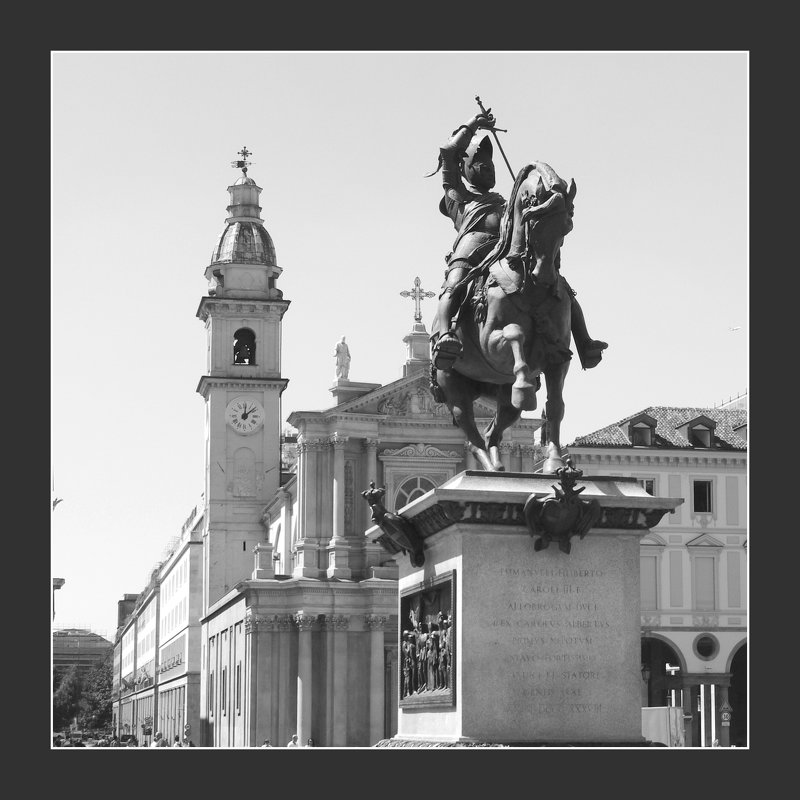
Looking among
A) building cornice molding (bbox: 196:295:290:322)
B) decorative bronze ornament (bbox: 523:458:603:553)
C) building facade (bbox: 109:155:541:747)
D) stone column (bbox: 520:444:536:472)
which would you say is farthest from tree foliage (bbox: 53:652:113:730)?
decorative bronze ornament (bbox: 523:458:603:553)

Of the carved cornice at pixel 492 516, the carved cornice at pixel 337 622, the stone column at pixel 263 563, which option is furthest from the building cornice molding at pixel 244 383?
the carved cornice at pixel 492 516

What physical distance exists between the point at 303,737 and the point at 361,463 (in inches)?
454

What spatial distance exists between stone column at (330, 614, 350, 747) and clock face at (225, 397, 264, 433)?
1475 centimetres

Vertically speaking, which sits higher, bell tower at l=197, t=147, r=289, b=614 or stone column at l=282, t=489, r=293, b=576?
bell tower at l=197, t=147, r=289, b=614

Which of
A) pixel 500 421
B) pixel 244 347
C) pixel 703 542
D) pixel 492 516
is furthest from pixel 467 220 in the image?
pixel 244 347

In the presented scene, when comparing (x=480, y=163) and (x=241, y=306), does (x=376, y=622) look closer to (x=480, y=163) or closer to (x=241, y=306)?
(x=241, y=306)

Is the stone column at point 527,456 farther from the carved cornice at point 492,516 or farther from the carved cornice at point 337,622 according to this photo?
the carved cornice at point 492,516

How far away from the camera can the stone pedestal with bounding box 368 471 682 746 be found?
11.7 metres

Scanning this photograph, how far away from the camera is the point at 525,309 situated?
12.5 m

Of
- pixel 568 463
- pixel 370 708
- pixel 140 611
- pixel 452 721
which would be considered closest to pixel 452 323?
pixel 568 463

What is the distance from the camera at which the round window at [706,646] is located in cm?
7119

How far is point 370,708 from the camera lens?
70.2 meters

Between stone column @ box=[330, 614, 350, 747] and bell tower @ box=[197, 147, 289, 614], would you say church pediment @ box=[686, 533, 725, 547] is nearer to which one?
stone column @ box=[330, 614, 350, 747]

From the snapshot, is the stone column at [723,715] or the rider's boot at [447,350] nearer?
the rider's boot at [447,350]
